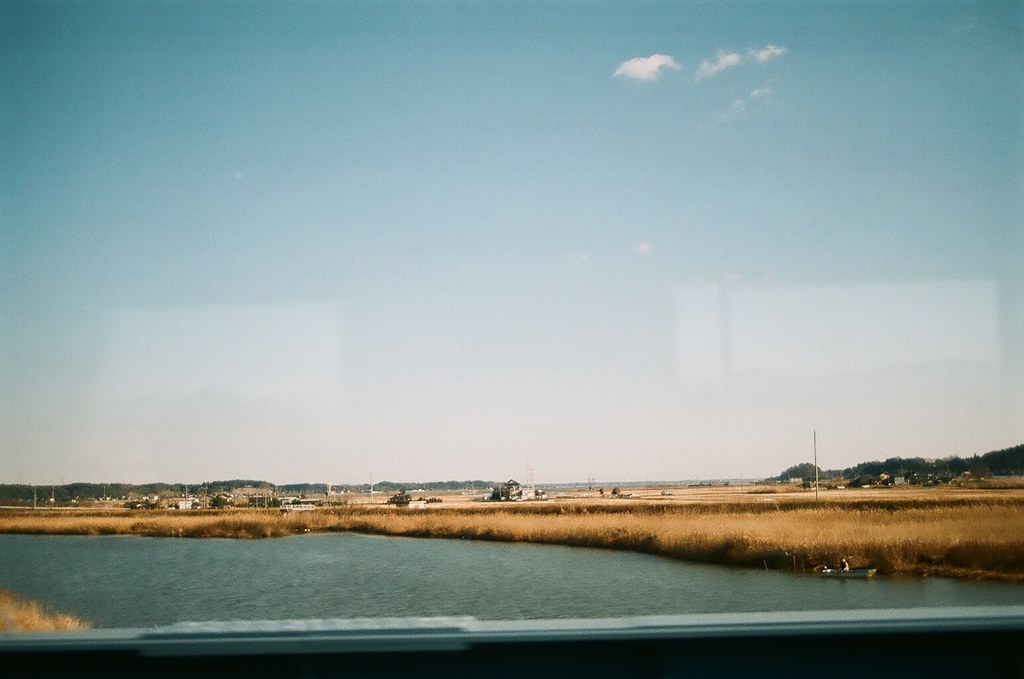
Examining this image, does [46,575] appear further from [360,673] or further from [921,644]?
[921,644]

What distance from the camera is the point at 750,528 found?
30.7 feet

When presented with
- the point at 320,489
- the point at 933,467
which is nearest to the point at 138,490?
the point at 320,489

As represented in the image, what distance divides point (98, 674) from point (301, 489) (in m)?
3.65

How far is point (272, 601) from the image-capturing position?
6.19m

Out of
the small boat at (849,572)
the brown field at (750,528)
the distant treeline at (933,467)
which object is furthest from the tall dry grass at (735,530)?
the distant treeline at (933,467)

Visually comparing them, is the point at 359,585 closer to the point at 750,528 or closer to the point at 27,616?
the point at 27,616

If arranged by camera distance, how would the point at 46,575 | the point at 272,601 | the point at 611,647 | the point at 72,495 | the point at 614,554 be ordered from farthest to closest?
the point at 614,554, the point at 272,601, the point at 46,575, the point at 72,495, the point at 611,647

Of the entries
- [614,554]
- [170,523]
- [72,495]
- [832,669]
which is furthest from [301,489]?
[614,554]

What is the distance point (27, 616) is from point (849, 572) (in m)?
6.79

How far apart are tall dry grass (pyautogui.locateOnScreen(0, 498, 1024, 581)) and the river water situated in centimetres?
Answer: 27

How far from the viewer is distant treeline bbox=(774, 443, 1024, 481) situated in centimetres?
530

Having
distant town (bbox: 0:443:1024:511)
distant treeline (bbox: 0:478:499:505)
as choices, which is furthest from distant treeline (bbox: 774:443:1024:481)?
distant treeline (bbox: 0:478:499:505)

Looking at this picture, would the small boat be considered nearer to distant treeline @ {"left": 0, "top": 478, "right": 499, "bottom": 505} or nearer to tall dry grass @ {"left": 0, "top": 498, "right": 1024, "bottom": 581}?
tall dry grass @ {"left": 0, "top": 498, "right": 1024, "bottom": 581}

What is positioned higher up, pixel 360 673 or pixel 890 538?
pixel 360 673
